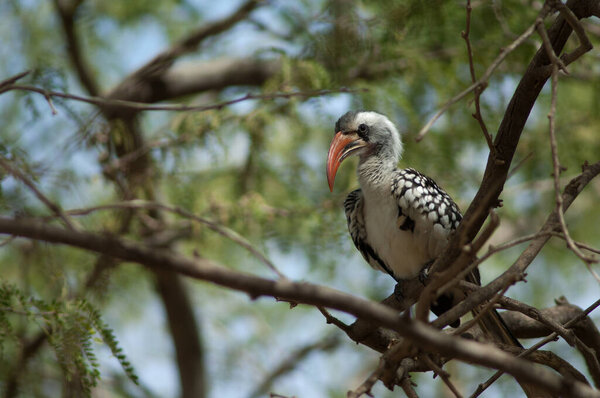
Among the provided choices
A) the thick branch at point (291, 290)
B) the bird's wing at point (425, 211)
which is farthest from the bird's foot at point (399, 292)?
the thick branch at point (291, 290)

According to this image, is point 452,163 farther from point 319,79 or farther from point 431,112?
point 319,79

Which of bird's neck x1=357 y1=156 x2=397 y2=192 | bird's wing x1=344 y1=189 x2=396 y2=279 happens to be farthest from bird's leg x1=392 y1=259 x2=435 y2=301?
bird's neck x1=357 y1=156 x2=397 y2=192

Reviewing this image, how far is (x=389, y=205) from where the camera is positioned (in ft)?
12.8

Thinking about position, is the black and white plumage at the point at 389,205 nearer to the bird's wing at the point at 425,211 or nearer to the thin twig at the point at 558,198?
the bird's wing at the point at 425,211

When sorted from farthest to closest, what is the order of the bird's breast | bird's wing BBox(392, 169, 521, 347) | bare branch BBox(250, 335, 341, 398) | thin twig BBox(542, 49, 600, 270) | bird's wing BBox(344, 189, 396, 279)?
1. bare branch BBox(250, 335, 341, 398)
2. bird's wing BBox(344, 189, 396, 279)
3. the bird's breast
4. bird's wing BBox(392, 169, 521, 347)
5. thin twig BBox(542, 49, 600, 270)

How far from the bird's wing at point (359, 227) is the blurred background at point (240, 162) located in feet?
2.45

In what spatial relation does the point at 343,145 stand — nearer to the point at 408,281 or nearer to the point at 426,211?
the point at 426,211

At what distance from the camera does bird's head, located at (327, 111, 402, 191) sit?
427 centimetres

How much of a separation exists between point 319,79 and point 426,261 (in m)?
1.75

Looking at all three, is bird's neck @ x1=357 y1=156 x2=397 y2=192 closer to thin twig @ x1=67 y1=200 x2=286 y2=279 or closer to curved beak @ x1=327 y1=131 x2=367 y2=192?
curved beak @ x1=327 y1=131 x2=367 y2=192

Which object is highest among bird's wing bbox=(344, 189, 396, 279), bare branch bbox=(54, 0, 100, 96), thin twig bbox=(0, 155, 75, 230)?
bare branch bbox=(54, 0, 100, 96)

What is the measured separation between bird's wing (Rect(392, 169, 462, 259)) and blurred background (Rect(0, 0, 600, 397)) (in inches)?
38.5

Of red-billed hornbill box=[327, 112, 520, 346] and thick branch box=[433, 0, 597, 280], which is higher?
red-billed hornbill box=[327, 112, 520, 346]

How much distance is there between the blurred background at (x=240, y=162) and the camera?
3992 mm
